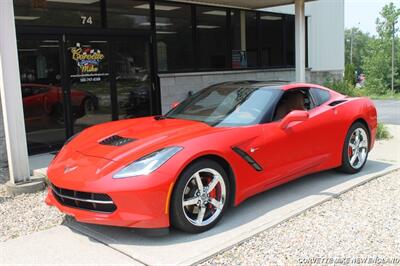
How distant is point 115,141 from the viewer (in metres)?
4.59

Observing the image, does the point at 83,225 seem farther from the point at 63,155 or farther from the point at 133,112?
the point at 133,112

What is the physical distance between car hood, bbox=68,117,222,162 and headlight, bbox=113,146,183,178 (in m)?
0.07

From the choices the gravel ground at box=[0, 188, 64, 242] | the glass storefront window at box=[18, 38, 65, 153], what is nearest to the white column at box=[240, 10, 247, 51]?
the glass storefront window at box=[18, 38, 65, 153]

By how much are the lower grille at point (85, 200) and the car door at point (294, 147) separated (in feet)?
5.12

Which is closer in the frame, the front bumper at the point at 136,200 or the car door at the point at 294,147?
the front bumper at the point at 136,200

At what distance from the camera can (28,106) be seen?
802 centimetres

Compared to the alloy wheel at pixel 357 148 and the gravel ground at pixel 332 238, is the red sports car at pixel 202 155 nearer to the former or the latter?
the alloy wheel at pixel 357 148

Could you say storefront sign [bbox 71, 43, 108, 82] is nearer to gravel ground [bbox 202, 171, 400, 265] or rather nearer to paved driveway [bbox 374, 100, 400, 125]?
gravel ground [bbox 202, 171, 400, 265]

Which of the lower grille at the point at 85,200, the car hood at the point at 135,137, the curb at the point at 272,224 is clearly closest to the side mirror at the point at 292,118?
the car hood at the point at 135,137

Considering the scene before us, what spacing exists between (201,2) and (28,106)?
5050 millimetres

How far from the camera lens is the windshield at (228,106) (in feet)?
16.4

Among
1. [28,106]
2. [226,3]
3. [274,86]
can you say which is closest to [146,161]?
[274,86]

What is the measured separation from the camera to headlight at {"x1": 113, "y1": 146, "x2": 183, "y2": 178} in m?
3.93

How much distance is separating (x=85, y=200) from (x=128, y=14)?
20.8 ft
